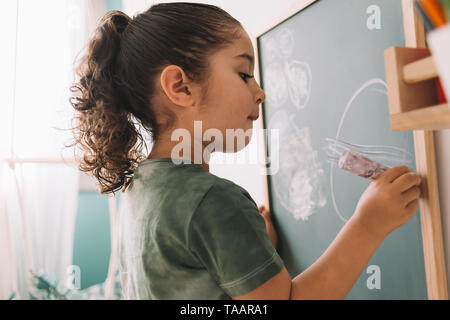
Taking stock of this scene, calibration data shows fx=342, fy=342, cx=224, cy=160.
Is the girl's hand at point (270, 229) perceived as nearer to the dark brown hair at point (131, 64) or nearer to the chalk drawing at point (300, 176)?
the chalk drawing at point (300, 176)

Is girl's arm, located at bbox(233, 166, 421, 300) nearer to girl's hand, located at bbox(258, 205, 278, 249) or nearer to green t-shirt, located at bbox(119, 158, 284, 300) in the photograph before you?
green t-shirt, located at bbox(119, 158, 284, 300)

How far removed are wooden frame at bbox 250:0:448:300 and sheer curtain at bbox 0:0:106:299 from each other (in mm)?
1243

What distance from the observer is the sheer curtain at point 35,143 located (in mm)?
1367

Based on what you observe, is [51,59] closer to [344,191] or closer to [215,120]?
[215,120]

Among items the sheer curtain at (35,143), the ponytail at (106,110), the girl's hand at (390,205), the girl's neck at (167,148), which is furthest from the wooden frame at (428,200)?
the sheer curtain at (35,143)

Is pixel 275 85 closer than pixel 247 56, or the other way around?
pixel 247 56

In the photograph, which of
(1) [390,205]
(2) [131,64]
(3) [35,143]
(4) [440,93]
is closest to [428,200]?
(1) [390,205]

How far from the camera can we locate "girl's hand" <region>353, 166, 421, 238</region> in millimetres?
448

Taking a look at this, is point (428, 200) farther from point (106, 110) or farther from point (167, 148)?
point (106, 110)

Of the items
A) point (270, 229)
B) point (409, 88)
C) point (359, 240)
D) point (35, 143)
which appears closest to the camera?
point (409, 88)

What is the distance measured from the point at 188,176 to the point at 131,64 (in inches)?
9.3

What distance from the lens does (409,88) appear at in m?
0.35

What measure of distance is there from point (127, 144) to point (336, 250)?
1.46ft

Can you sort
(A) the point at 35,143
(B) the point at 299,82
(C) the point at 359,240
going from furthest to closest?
1. (A) the point at 35,143
2. (B) the point at 299,82
3. (C) the point at 359,240
